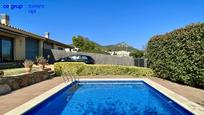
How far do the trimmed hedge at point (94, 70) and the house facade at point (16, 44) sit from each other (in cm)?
402

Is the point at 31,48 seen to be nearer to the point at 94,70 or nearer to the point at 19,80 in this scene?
the point at 94,70

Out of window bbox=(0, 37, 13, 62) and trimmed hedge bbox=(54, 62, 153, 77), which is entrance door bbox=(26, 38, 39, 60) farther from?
trimmed hedge bbox=(54, 62, 153, 77)

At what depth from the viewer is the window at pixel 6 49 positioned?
21.6 metres

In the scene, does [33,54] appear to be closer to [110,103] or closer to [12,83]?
[12,83]

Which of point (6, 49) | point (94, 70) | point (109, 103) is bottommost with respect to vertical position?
point (109, 103)

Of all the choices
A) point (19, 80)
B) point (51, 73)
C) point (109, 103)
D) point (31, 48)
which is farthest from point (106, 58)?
point (109, 103)

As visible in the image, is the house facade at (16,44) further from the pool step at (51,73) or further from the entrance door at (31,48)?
the pool step at (51,73)

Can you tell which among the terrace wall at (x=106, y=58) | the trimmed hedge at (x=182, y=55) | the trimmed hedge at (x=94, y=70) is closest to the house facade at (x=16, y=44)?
the trimmed hedge at (x=94, y=70)

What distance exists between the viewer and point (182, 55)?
1544 cm

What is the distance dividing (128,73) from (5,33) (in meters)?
9.84

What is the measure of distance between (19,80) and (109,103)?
481 centimetres

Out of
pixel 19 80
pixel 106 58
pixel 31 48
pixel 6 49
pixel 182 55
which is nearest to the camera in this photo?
pixel 19 80

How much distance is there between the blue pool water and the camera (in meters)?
9.58

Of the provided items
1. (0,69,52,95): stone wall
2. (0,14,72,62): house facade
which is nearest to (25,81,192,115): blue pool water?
(0,69,52,95): stone wall
